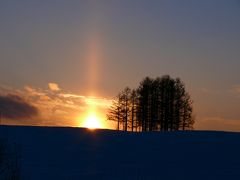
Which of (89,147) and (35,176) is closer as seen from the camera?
(35,176)

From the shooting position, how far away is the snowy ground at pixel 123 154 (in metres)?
31.9

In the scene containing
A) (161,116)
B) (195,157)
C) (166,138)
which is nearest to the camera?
(195,157)

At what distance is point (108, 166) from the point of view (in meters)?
34.1

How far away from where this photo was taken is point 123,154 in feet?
125

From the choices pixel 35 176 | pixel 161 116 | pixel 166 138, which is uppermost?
pixel 161 116

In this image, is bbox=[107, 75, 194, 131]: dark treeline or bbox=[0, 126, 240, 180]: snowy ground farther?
bbox=[107, 75, 194, 131]: dark treeline

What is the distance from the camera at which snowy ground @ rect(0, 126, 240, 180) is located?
105 feet

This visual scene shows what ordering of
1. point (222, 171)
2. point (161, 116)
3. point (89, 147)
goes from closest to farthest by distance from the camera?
point (222, 171) < point (89, 147) < point (161, 116)

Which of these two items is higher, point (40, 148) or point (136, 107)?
point (136, 107)

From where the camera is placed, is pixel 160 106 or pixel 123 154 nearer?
pixel 123 154

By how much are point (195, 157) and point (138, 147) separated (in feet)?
15.6

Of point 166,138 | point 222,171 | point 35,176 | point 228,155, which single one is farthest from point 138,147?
point 35,176

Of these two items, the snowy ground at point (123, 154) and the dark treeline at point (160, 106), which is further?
the dark treeline at point (160, 106)

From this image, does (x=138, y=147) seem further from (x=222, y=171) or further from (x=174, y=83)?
(x=174, y=83)
